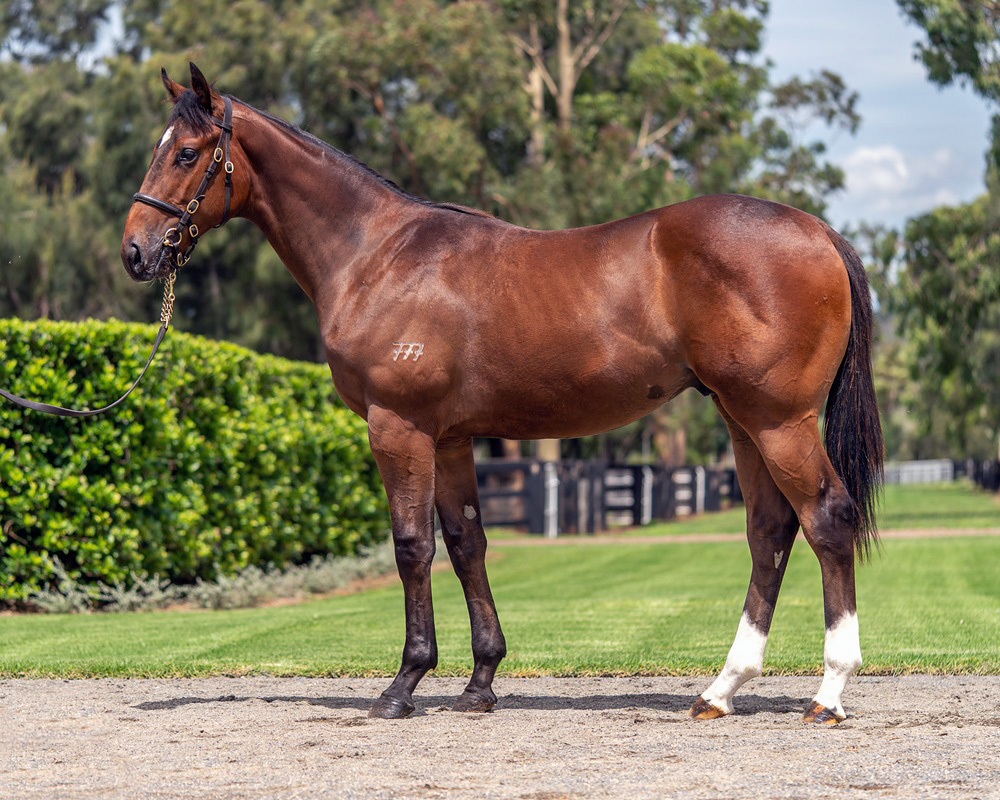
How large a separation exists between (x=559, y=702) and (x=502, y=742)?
1.18m

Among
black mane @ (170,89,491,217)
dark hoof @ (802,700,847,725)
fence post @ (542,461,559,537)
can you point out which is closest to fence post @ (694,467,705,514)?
fence post @ (542,461,559,537)

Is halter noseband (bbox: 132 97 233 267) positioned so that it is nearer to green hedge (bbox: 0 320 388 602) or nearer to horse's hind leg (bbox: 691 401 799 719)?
horse's hind leg (bbox: 691 401 799 719)

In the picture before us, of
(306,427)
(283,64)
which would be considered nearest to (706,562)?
(306,427)

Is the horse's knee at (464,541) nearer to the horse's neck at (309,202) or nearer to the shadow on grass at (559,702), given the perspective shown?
the shadow on grass at (559,702)

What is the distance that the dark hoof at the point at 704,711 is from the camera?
587 cm

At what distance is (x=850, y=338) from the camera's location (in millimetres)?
6047

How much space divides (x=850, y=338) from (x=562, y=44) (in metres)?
31.0

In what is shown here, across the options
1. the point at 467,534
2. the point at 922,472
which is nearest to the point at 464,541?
the point at 467,534

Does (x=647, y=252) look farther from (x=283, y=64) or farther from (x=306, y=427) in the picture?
(x=283, y=64)

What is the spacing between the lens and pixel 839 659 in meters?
5.69

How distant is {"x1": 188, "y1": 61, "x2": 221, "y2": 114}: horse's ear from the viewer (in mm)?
6257

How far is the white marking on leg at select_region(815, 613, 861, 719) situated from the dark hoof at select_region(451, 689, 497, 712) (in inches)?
60.2

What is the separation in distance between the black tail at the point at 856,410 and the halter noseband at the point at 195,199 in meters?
2.97

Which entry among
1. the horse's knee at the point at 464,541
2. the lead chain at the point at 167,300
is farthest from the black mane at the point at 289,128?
the horse's knee at the point at 464,541
